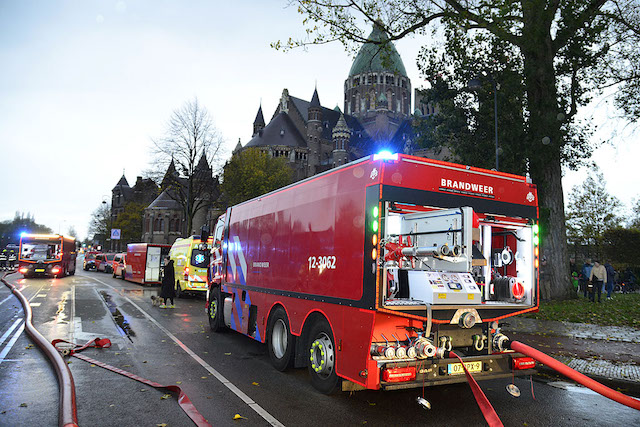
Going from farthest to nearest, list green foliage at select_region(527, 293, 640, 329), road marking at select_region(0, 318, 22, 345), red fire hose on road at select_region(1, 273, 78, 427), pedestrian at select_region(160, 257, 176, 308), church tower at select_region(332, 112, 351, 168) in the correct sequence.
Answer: church tower at select_region(332, 112, 351, 168) → pedestrian at select_region(160, 257, 176, 308) → green foliage at select_region(527, 293, 640, 329) → road marking at select_region(0, 318, 22, 345) → red fire hose on road at select_region(1, 273, 78, 427)

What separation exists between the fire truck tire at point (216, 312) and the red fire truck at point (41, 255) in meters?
27.7

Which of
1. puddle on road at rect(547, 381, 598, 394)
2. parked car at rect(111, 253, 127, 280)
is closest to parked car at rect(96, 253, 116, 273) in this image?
parked car at rect(111, 253, 127, 280)

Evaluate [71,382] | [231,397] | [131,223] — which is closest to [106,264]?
[131,223]

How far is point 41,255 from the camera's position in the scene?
33781mm

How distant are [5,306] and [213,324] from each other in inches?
360

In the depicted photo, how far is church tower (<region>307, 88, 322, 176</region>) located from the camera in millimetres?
86725

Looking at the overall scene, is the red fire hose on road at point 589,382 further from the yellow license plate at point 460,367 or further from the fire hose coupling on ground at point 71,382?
the fire hose coupling on ground at point 71,382

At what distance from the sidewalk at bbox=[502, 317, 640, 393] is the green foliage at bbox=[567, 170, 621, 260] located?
35749mm

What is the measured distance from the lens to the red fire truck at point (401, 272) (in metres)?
5.45

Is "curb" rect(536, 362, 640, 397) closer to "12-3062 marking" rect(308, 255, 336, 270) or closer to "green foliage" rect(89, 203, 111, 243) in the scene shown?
"12-3062 marking" rect(308, 255, 336, 270)

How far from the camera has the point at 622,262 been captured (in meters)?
37.5

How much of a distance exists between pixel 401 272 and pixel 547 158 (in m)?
13.7

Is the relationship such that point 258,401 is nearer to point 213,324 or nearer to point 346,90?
point 213,324

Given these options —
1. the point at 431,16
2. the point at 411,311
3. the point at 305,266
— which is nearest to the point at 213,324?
the point at 305,266
